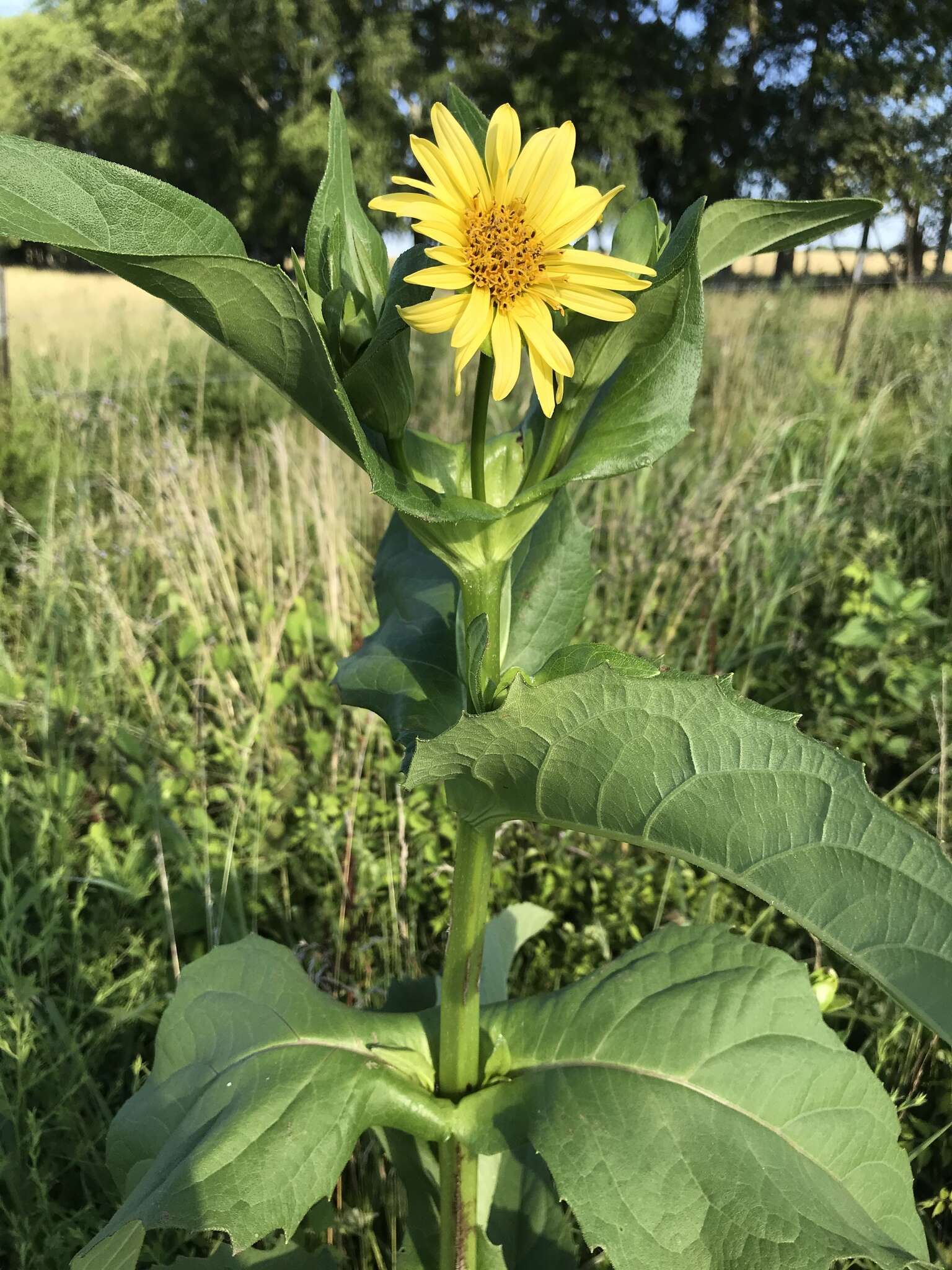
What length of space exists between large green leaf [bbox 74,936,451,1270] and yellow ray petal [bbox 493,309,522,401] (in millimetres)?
651

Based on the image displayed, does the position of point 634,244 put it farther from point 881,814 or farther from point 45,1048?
point 45,1048

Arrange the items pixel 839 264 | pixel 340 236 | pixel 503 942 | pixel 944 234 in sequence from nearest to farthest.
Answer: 1. pixel 340 236
2. pixel 503 942
3. pixel 839 264
4. pixel 944 234

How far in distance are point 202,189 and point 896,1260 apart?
24.3m

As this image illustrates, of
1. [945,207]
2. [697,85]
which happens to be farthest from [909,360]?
[697,85]

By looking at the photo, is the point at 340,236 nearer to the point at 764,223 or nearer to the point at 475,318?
the point at 475,318

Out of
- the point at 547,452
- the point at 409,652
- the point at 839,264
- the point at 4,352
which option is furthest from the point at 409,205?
the point at 839,264

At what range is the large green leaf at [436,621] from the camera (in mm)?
917

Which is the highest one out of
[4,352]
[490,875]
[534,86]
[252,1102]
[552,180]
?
[534,86]

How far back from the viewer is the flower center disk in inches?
25.4

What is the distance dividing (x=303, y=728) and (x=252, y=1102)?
1833mm

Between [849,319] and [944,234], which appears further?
[944,234]

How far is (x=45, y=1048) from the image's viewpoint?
1.47 meters

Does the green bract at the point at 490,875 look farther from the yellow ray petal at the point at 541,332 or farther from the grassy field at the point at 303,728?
the grassy field at the point at 303,728

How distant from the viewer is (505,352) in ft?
2.15
